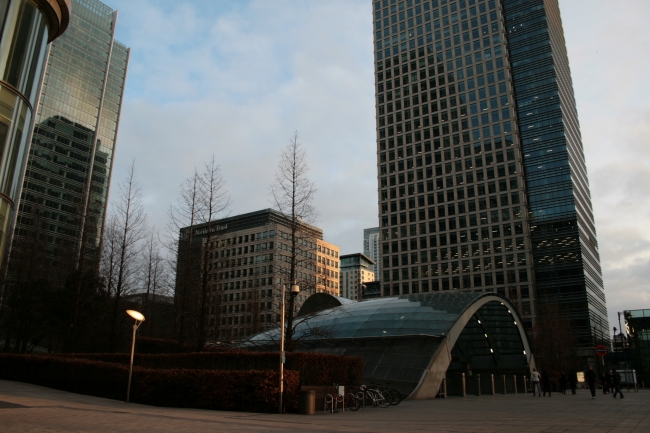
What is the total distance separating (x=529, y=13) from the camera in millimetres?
126375

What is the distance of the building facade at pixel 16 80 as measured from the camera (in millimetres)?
13898

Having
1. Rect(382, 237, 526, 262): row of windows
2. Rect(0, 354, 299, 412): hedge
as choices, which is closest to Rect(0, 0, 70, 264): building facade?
Rect(0, 354, 299, 412): hedge

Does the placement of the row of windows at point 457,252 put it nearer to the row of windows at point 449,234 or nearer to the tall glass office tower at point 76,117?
the row of windows at point 449,234

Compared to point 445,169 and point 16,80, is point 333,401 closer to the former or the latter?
point 16,80

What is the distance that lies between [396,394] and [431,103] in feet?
350

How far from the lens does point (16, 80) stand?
14422mm

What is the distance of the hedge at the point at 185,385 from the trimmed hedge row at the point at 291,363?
0.95 metres

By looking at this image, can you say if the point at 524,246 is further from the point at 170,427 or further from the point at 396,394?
the point at 170,427

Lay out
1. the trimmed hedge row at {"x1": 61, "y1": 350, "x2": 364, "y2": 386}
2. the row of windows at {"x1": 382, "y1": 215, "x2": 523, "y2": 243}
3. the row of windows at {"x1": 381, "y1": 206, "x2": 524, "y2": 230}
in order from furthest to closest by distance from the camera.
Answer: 1. the row of windows at {"x1": 381, "y1": 206, "x2": 524, "y2": 230}
2. the row of windows at {"x1": 382, "y1": 215, "x2": 523, "y2": 243}
3. the trimmed hedge row at {"x1": 61, "y1": 350, "x2": 364, "y2": 386}

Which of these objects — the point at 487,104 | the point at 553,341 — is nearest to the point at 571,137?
the point at 487,104

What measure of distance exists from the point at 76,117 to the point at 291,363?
409 ft

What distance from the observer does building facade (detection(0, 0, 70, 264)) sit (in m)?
13.9

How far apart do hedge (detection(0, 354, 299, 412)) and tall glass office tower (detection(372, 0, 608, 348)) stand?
9046 cm

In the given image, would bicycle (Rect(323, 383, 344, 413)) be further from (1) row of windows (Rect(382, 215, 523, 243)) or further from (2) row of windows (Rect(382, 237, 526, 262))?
(1) row of windows (Rect(382, 215, 523, 243))
